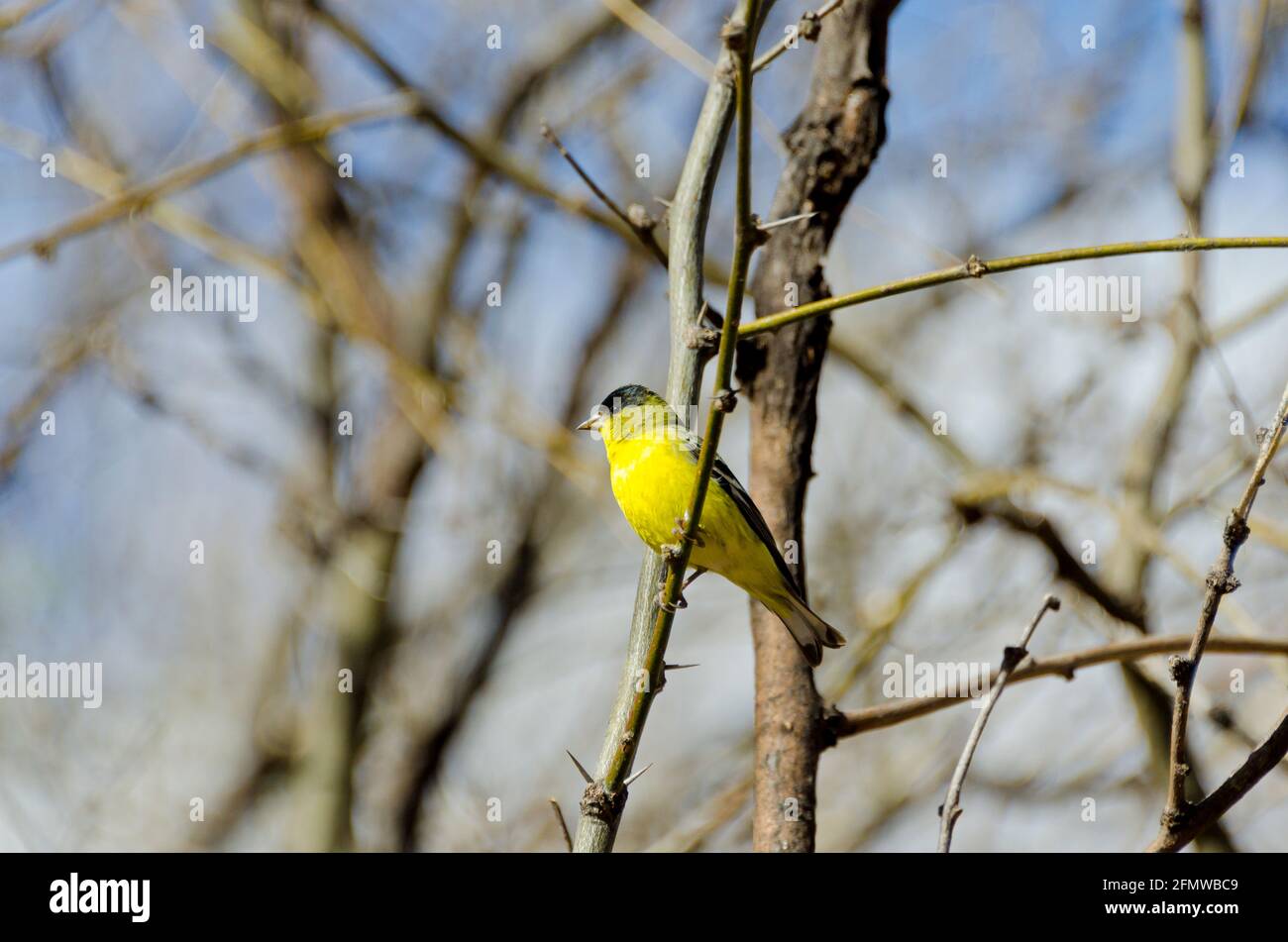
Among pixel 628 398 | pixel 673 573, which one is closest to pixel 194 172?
pixel 628 398

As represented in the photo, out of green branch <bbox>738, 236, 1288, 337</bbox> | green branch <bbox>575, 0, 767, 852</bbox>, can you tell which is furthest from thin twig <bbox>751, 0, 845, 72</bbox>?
green branch <bbox>738, 236, 1288, 337</bbox>

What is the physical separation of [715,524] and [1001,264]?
1.66 metres

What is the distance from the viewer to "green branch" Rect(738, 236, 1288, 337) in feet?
5.78

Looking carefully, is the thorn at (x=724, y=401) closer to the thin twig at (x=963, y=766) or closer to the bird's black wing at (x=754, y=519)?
the thin twig at (x=963, y=766)

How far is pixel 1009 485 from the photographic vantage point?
4.50m

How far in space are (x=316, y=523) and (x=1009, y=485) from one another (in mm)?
6137

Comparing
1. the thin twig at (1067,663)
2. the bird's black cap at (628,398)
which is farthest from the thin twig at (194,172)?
the thin twig at (1067,663)

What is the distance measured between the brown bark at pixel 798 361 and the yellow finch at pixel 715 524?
0.18 feet

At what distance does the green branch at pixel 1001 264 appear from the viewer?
5.78 ft

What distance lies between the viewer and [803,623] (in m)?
3.27

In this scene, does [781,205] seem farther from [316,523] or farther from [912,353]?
[912,353]

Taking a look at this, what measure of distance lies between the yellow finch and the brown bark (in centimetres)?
5

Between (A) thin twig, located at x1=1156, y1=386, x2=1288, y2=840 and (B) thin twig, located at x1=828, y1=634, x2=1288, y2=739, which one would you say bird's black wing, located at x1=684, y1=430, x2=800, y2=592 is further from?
(A) thin twig, located at x1=1156, y1=386, x2=1288, y2=840
